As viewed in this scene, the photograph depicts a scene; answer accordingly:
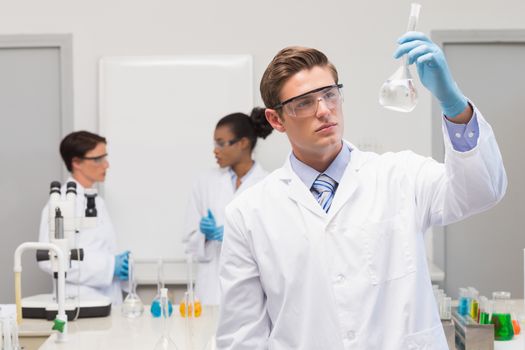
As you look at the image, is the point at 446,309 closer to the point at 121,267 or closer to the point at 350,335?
the point at 350,335

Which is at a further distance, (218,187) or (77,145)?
(218,187)

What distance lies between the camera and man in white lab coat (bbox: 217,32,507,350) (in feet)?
5.28

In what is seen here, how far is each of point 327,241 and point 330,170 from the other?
183mm

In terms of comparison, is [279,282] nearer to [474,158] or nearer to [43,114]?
[474,158]

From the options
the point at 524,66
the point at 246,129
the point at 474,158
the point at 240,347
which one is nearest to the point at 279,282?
the point at 240,347

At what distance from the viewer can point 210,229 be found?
3680 millimetres

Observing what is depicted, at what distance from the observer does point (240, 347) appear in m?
1.67

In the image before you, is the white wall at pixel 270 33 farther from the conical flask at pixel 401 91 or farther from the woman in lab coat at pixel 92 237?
the conical flask at pixel 401 91

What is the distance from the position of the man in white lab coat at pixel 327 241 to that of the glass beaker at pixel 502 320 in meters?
1.00

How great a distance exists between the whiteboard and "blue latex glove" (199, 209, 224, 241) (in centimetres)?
43

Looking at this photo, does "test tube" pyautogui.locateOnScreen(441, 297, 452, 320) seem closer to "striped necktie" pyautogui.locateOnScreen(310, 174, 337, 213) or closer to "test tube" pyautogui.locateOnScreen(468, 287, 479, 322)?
"test tube" pyautogui.locateOnScreen(468, 287, 479, 322)

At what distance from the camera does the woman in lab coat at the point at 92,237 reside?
337 cm

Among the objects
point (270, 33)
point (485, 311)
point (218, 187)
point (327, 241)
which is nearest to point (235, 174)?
point (218, 187)

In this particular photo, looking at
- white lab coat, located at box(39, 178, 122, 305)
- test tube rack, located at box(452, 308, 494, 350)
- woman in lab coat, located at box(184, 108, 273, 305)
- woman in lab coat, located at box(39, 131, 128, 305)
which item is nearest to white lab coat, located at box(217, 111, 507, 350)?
test tube rack, located at box(452, 308, 494, 350)
